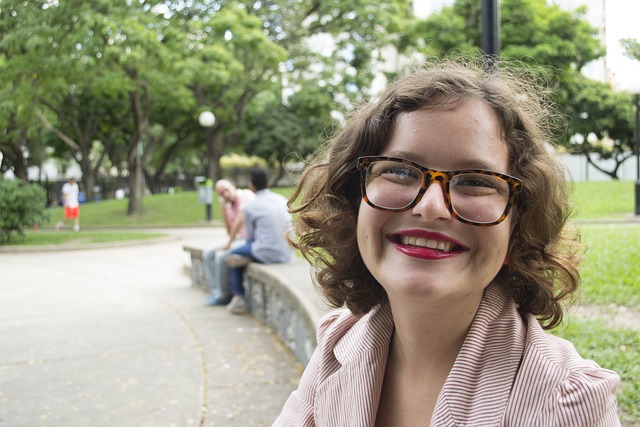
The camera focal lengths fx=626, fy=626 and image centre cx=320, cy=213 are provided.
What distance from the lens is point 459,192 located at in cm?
132

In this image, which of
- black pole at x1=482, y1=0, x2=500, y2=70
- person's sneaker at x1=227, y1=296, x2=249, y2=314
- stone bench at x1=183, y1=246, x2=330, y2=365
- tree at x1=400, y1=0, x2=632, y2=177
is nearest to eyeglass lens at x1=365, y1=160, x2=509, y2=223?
stone bench at x1=183, y1=246, x2=330, y2=365

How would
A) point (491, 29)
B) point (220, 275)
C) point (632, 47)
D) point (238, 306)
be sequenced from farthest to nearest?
point (220, 275), point (238, 306), point (491, 29), point (632, 47)

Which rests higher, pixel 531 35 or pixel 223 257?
pixel 531 35

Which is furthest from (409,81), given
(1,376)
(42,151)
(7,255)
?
(42,151)

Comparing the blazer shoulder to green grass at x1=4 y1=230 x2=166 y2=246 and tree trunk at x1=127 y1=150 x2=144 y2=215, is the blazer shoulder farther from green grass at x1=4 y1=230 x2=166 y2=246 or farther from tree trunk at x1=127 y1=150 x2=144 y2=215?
tree trunk at x1=127 y1=150 x2=144 y2=215

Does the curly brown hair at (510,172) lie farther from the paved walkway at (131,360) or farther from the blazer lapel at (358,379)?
the paved walkway at (131,360)

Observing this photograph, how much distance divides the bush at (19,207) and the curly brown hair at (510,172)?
1445 cm

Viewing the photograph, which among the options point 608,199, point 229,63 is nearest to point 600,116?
point 608,199

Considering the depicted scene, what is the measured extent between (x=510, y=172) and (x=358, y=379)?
1.93 feet

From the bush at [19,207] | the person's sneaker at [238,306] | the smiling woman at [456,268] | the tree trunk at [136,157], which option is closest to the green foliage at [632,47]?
the smiling woman at [456,268]

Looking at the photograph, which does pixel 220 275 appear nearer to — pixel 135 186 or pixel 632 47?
pixel 632 47

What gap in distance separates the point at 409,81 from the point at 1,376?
4.13 meters

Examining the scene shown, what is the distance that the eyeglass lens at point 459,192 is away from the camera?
51.7 inches

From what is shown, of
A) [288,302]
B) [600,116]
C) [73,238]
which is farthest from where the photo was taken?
[600,116]
